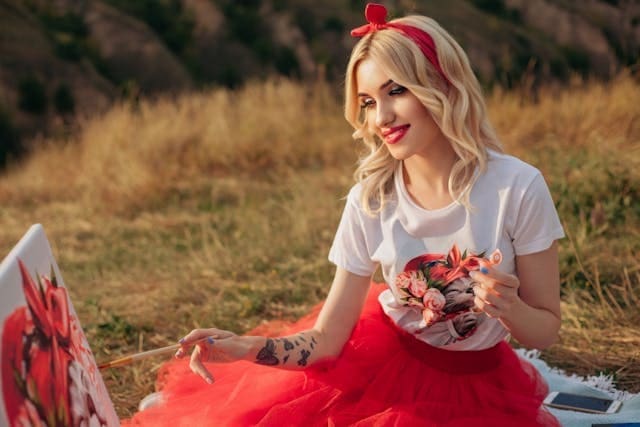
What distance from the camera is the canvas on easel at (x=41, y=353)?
5.53 ft

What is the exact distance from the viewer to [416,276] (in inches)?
92.0

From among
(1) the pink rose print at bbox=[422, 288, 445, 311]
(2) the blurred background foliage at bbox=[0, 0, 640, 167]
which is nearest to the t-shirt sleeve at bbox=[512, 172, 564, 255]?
(1) the pink rose print at bbox=[422, 288, 445, 311]

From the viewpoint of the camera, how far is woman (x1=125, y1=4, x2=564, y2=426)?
2240mm

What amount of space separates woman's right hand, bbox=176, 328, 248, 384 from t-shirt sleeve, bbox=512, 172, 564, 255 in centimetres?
79

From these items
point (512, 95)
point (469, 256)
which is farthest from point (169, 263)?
point (512, 95)

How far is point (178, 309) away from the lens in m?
4.30

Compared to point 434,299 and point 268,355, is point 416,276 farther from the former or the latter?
point 268,355

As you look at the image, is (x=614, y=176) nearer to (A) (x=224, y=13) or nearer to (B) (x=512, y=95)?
(B) (x=512, y=95)

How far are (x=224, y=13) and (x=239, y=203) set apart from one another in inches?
Result: 996

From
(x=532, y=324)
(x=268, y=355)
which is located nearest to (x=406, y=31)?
(x=532, y=324)

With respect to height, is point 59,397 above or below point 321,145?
above

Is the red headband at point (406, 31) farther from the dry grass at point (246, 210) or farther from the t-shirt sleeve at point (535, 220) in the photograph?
the dry grass at point (246, 210)

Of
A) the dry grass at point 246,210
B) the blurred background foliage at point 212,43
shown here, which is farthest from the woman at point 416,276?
the blurred background foliage at point 212,43

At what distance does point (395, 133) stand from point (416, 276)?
1.28ft
